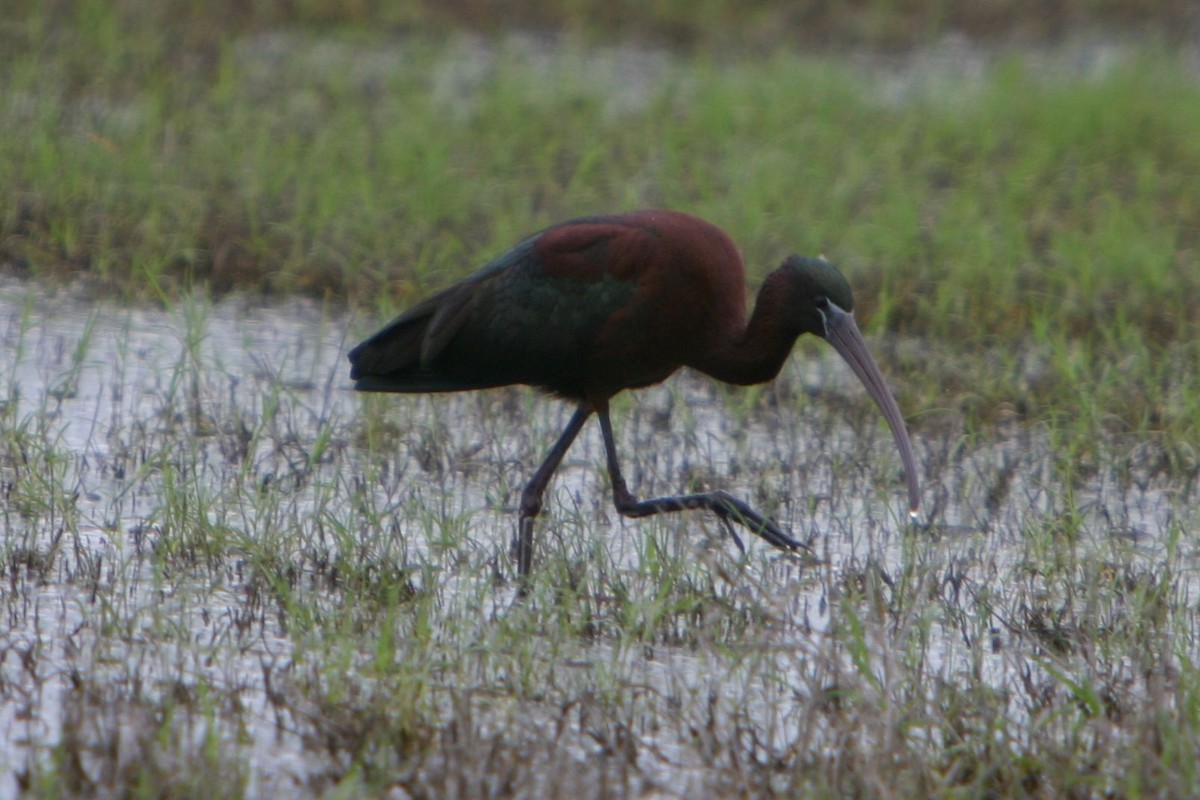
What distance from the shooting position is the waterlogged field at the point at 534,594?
301cm

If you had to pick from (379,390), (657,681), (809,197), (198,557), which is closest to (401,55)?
(809,197)

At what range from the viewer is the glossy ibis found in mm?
4227

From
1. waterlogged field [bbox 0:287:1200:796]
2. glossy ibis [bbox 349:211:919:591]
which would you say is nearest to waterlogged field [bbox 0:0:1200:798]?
waterlogged field [bbox 0:287:1200:796]

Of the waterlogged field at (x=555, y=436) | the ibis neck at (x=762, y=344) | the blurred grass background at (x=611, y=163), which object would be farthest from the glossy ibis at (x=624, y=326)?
the blurred grass background at (x=611, y=163)

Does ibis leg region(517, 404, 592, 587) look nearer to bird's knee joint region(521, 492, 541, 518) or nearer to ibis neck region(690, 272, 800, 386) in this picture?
bird's knee joint region(521, 492, 541, 518)

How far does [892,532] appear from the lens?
465 cm

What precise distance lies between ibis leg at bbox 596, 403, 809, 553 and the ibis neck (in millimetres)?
287

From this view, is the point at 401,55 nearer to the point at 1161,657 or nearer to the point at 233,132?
the point at 233,132

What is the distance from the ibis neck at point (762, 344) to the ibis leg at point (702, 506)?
11.3 inches

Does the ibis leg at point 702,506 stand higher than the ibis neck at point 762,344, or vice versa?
the ibis neck at point 762,344

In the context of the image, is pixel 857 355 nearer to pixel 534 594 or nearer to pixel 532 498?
pixel 532 498

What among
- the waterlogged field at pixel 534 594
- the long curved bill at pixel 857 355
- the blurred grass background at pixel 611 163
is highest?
the blurred grass background at pixel 611 163

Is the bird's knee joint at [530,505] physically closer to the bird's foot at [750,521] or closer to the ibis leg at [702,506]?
the ibis leg at [702,506]

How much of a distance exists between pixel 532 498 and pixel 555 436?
3.22 ft
